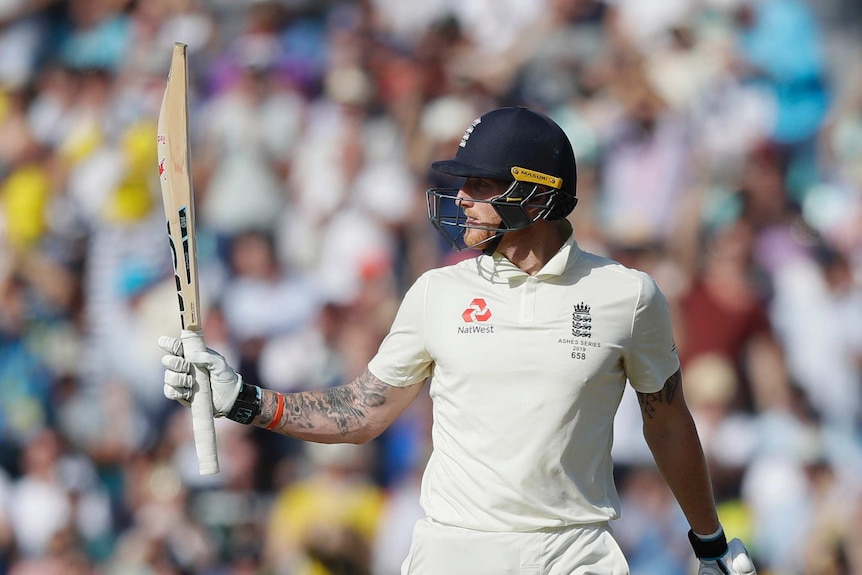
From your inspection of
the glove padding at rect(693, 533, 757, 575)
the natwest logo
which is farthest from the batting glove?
the natwest logo

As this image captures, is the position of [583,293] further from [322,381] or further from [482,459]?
[322,381]

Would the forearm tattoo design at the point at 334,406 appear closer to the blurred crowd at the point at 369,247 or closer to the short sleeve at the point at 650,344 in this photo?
the short sleeve at the point at 650,344

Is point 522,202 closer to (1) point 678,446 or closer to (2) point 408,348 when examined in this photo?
(2) point 408,348

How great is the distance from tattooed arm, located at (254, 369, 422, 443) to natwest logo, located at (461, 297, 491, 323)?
349mm

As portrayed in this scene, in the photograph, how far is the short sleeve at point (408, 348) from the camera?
12.2 feet

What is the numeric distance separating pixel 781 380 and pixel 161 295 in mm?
3860

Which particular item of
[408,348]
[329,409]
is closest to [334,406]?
[329,409]

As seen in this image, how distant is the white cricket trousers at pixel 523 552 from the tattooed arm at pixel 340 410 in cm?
41

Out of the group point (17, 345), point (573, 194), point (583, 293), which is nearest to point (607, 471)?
point (583, 293)

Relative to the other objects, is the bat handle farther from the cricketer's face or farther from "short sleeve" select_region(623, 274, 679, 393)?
"short sleeve" select_region(623, 274, 679, 393)

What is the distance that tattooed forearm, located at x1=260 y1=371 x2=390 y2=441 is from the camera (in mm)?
3768

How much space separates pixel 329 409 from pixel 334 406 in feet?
0.06

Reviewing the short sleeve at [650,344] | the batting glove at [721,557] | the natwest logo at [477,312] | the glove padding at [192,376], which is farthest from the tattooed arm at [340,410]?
the batting glove at [721,557]

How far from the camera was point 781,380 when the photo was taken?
269 inches
